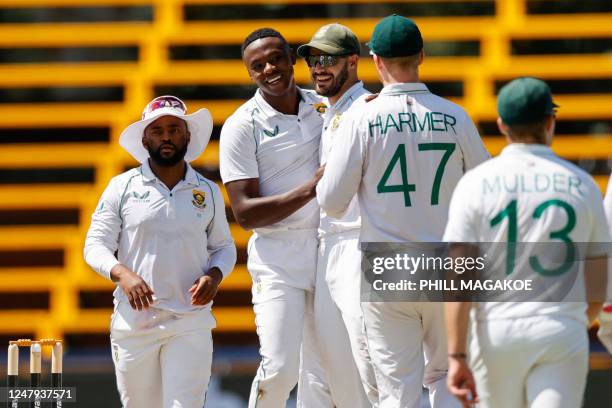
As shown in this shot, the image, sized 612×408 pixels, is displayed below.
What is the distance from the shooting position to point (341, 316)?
5445 millimetres

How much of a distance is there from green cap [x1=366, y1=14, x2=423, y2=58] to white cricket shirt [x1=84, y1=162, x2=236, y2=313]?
1342 millimetres

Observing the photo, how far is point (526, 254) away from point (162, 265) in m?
2.09

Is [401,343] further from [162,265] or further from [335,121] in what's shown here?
[162,265]

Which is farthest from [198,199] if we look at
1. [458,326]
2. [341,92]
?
[458,326]

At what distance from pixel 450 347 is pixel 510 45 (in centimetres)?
730

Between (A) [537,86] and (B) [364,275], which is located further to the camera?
(B) [364,275]

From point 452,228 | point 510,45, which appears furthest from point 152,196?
point 510,45

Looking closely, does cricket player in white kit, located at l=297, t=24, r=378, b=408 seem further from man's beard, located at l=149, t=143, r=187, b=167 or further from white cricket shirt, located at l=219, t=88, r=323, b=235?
man's beard, located at l=149, t=143, r=187, b=167

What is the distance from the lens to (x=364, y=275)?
16.1ft

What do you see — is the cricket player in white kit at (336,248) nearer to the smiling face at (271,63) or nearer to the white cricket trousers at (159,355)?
the smiling face at (271,63)

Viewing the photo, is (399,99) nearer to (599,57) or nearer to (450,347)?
(450,347)

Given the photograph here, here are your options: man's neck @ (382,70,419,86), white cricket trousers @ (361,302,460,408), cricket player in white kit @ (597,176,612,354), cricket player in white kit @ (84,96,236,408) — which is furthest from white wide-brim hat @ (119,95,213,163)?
cricket player in white kit @ (597,176,612,354)

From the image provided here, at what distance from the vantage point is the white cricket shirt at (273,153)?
18.5ft

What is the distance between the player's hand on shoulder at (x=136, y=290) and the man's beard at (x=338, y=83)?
1172 mm
